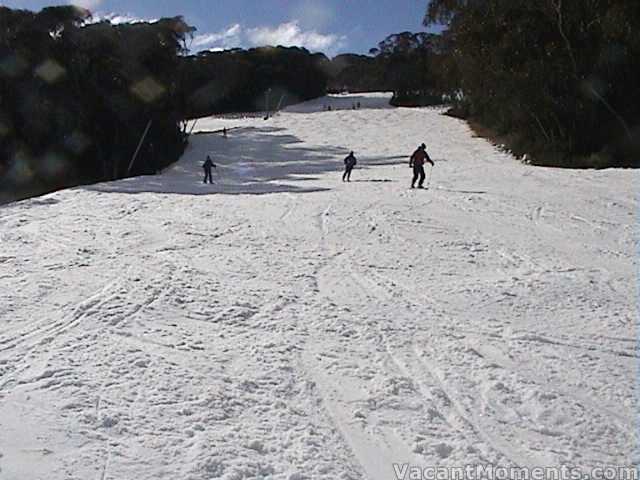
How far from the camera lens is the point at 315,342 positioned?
6070 mm

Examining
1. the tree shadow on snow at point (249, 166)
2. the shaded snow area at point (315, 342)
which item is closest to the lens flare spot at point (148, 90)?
the tree shadow on snow at point (249, 166)

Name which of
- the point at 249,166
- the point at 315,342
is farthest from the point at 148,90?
the point at 315,342

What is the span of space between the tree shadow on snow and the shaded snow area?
6.68 meters

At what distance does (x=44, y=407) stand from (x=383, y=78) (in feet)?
273

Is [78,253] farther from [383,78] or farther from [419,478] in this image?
[383,78]

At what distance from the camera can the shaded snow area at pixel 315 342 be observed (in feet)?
13.6

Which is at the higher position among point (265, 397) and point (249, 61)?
point (249, 61)

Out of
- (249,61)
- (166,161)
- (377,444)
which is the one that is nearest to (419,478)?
(377,444)

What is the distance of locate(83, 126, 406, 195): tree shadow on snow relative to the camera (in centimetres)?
2045

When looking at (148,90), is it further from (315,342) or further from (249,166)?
(315,342)

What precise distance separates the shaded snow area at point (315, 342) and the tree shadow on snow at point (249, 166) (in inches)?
263

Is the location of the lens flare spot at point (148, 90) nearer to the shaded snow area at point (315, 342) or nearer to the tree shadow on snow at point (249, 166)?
the tree shadow on snow at point (249, 166)

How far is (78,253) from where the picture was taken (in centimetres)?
984

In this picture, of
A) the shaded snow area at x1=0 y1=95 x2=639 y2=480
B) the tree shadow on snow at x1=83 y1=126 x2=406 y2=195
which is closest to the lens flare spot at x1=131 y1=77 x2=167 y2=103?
the tree shadow on snow at x1=83 y1=126 x2=406 y2=195
